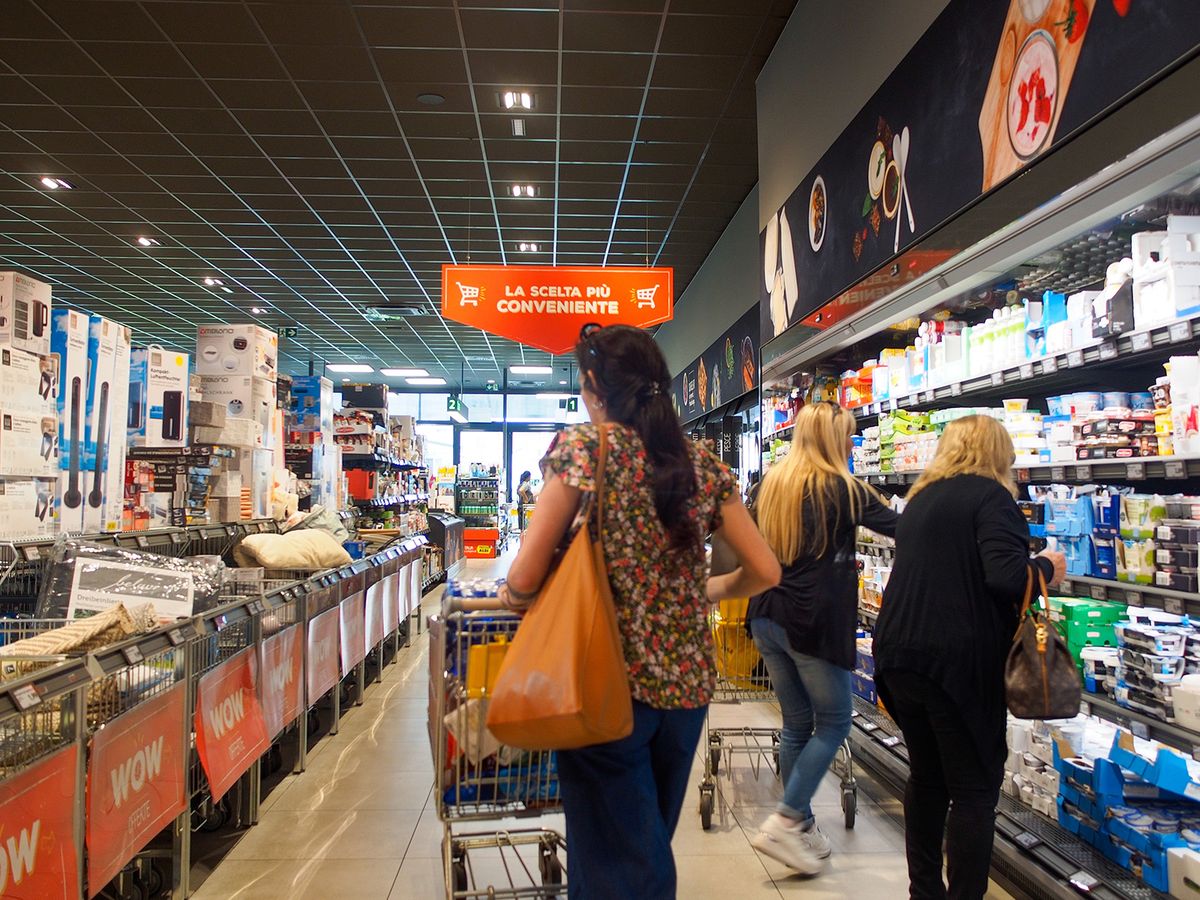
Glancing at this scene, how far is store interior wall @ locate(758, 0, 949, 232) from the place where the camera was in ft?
13.6

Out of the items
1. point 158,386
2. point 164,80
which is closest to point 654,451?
point 158,386

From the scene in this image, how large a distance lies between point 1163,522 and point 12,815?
10.3 ft

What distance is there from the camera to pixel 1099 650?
2.91 m

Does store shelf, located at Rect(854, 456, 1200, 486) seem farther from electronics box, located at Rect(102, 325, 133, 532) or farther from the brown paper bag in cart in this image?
electronics box, located at Rect(102, 325, 133, 532)

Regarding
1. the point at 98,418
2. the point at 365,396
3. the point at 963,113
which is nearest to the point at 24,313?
the point at 98,418

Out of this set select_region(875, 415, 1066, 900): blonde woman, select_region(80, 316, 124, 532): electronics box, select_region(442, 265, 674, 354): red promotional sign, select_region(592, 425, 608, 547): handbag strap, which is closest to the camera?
select_region(592, 425, 608, 547): handbag strap

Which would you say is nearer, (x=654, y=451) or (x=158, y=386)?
(x=654, y=451)

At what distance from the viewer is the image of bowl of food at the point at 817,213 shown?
5.00m

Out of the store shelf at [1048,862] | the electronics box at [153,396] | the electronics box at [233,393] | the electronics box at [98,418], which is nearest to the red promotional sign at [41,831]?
the store shelf at [1048,862]

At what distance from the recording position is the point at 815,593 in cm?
314

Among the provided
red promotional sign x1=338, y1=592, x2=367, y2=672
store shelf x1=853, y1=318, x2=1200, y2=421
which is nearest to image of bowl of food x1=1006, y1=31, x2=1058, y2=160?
store shelf x1=853, y1=318, x2=1200, y2=421

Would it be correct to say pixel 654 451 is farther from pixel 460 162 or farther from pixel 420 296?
pixel 420 296

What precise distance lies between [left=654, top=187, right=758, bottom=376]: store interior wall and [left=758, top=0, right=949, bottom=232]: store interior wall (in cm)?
269

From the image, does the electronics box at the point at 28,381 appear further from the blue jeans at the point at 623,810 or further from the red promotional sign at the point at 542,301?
the blue jeans at the point at 623,810
